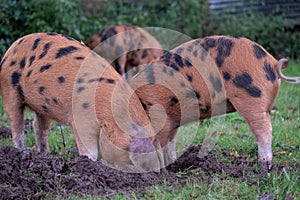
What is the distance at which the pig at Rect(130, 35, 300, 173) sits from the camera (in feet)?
17.2

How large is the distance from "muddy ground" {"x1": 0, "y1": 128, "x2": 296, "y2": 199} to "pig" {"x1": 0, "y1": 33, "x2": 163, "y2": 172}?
0.18 meters

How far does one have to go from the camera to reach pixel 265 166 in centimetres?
533

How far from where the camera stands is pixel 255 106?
523cm

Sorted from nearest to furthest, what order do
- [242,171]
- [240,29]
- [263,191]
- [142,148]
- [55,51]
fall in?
[263,191] < [142,148] < [242,171] < [55,51] < [240,29]

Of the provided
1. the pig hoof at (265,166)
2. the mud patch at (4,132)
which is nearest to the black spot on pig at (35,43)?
the mud patch at (4,132)

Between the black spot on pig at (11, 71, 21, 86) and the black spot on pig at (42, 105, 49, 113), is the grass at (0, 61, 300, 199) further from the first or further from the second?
the black spot on pig at (11, 71, 21, 86)

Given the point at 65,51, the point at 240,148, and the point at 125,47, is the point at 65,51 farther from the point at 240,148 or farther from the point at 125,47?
the point at 125,47

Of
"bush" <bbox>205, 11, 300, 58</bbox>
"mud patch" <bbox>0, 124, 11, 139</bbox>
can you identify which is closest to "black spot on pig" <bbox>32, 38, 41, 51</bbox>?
"mud patch" <bbox>0, 124, 11, 139</bbox>

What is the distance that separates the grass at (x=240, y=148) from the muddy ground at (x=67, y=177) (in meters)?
0.13

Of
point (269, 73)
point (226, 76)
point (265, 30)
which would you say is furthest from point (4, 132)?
point (265, 30)

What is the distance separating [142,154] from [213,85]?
0.89m

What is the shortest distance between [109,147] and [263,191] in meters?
1.29

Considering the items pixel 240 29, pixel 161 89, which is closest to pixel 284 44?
pixel 240 29

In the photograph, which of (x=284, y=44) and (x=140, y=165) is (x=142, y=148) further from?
(x=284, y=44)
